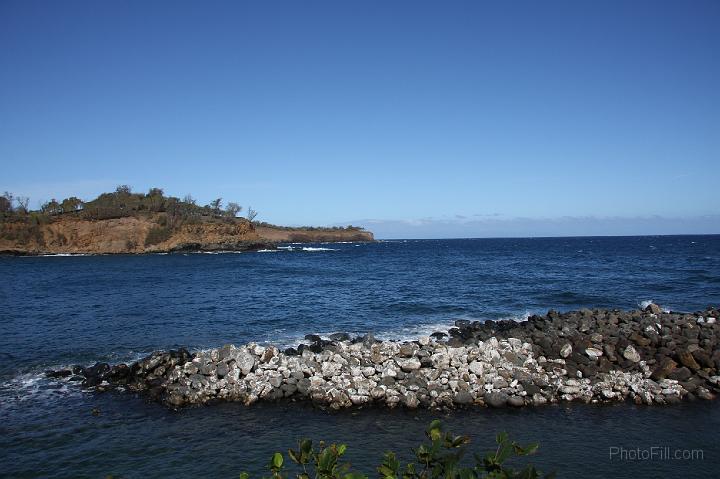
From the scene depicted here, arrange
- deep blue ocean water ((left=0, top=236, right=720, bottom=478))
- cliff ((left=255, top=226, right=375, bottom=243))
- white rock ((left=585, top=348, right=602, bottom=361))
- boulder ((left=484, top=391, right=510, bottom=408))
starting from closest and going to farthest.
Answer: deep blue ocean water ((left=0, top=236, right=720, bottom=478))
boulder ((left=484, top=391, right=510, bottom=408))
white rock ((left=585, top=348, right=602, bottom=361))
cliff ((left=255, top=226, right=375, bottom=243))

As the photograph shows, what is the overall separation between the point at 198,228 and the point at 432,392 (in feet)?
334

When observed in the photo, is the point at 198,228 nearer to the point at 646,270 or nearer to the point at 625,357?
the point at 646,270

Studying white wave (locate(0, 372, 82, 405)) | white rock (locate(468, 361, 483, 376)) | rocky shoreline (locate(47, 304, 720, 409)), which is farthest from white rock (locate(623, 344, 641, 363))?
white wave (locate(0, 372, 82, 405))

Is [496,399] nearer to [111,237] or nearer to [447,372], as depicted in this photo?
[447,372]

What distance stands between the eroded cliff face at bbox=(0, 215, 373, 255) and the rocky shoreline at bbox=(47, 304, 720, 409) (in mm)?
89239

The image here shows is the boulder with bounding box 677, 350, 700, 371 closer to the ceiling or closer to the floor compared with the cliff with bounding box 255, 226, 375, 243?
closer to the floor

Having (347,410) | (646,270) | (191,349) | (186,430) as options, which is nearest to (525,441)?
(347,410)

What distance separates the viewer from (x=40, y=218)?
98.2 metres

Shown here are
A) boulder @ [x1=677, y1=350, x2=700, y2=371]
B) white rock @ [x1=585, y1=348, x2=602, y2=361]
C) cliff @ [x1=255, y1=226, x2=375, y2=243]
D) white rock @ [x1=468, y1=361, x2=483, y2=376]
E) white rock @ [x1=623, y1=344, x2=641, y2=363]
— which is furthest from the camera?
cliff @ [x1=255, y1=226, x2=375, y2=243]

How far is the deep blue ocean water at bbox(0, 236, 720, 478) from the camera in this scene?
1112 cm

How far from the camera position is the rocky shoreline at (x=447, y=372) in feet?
46.0

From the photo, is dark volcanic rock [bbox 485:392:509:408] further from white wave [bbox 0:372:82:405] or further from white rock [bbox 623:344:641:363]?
white wave [bbox 0:372:82:405]

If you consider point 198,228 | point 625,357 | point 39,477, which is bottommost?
point 39,477

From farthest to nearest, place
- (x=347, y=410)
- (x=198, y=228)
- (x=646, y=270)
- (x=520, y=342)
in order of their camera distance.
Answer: (x=198, y=228), (x=646, y=270), (x=520, y=342), (x=347, y=410)
